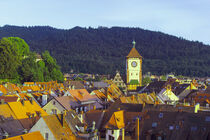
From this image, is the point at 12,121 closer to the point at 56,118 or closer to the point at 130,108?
the point at 56,118

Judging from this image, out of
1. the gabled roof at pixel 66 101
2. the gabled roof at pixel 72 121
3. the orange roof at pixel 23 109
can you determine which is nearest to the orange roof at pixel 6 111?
the orange roof at pixel 23 109

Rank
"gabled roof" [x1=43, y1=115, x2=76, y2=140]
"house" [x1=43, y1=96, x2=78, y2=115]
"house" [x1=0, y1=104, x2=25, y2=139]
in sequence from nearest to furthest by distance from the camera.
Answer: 1. "gabled roof" [x1=43, y1=115, x2=76, y2=140]
2. "house" [x1=0, y1=104, x2=25, y2=139]
3. "house" [x1=43, y1=96, x2=78, y2=115]

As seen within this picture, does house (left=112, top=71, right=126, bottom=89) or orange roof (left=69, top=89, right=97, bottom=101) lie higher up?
orange roof (left=69, top=89, right=97, bottom=101)

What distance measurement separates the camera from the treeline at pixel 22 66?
249ft

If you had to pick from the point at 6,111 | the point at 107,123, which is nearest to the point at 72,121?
the point at 107,123

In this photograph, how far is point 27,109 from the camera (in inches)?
1559

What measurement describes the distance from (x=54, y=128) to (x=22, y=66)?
52.0 m

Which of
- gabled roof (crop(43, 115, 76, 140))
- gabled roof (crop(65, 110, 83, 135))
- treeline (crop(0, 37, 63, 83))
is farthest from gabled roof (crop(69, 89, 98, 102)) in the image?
treeline (crop(0, 37, 63, 83))

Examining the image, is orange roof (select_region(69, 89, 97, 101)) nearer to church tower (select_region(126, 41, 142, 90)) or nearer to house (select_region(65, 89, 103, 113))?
house (select_region(65, 89, 103, 113))

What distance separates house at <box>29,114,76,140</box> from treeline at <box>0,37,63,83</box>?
45879 millimetres

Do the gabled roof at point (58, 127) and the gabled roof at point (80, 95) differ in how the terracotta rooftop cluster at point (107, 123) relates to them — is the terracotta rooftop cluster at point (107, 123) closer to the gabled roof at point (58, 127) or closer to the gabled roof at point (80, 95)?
the gabled roof at point (58, 127)

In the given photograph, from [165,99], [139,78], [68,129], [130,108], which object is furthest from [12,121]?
[139,78]

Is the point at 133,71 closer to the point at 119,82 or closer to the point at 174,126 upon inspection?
the point at 119,82

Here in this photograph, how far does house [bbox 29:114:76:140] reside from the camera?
31219mm
